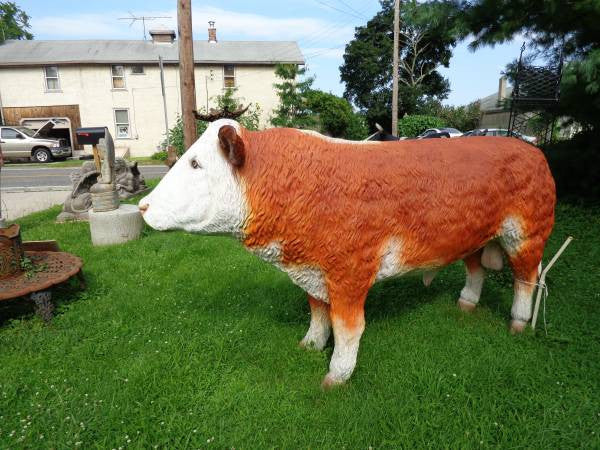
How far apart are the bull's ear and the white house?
19.2 meters

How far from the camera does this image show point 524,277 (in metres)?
3.24

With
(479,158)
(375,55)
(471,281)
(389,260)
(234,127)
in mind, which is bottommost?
(471,281)

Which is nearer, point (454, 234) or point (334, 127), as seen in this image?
point (454, 234)

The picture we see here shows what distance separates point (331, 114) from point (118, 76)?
1119 centimetres

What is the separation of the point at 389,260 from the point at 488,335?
1.48m

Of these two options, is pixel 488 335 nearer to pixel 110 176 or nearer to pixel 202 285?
pixel 202 285

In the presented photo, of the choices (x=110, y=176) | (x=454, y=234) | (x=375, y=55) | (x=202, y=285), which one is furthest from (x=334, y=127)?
(x=454, y=234)

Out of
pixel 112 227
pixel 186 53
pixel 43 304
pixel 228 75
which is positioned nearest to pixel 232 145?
pixel 43 304

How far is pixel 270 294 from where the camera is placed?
13.7 feet

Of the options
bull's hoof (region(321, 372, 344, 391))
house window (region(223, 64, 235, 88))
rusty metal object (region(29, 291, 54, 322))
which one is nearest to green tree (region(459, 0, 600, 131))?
bull's hoof (region(321, 372, 344, 391))

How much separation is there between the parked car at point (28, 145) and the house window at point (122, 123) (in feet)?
9.09

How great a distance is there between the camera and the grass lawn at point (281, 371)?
7.76 feet

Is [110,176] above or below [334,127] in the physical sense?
below

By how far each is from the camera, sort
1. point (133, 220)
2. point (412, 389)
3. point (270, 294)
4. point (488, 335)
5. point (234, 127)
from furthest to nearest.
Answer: point (133, 220) → point (270, 294) → point (488, 335) → point (412, 389) → point (234, 127)
